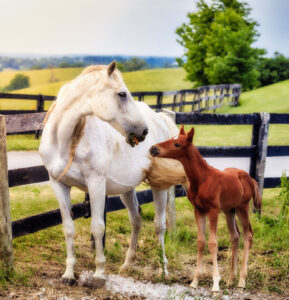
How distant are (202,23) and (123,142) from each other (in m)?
A: 35.0

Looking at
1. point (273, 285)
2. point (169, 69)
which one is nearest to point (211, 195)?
point (273, 285)

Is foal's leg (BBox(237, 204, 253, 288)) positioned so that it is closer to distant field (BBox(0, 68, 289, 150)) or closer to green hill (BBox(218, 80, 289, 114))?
distant field (BBox(0, 68, 289, 150))

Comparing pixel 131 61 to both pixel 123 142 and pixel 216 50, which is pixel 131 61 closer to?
pixel 216 50

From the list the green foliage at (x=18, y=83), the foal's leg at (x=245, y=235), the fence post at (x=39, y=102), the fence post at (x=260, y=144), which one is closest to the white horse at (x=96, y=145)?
the foal's leg at (x=245, y=235)

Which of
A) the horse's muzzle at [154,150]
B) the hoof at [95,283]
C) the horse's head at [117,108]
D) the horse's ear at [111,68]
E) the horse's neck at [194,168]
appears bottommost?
the hoof at [95,283]

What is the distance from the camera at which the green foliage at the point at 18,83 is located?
44.3 metres

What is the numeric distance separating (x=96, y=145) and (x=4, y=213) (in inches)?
47.0

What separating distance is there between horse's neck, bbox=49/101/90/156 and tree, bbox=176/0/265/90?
86.3 ft

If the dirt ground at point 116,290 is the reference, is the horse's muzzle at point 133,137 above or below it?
above

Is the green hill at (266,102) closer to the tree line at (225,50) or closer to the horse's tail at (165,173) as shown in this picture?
the tree line at (225,50)

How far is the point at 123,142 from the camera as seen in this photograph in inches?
159

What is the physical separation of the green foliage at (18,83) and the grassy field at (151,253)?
4044 cm

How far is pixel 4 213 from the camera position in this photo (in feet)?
13.4

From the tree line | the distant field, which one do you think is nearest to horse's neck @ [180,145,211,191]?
the distant field
